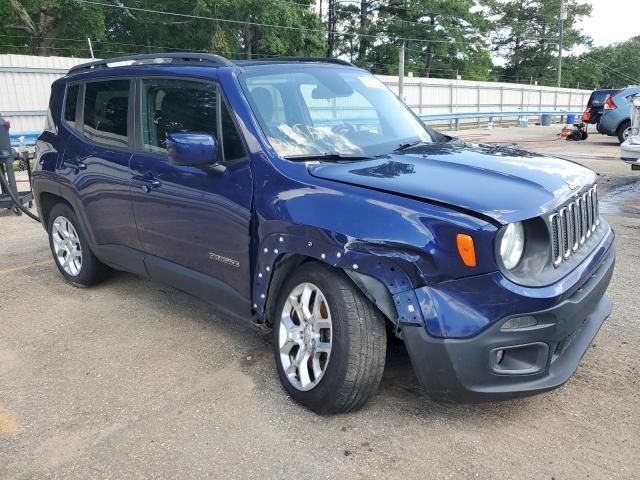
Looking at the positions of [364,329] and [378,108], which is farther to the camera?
[378,108]

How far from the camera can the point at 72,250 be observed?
17.1 ft

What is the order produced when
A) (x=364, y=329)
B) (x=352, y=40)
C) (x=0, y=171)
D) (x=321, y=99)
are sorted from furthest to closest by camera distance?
(x=352, y=40)
(x=0, y=171)
(x=321, y=99)
(x=364, y=329)

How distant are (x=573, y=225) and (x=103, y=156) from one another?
3.30 meters

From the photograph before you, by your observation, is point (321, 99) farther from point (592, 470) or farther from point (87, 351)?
point (592, 470)

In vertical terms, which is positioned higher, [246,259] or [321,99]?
[321,99]

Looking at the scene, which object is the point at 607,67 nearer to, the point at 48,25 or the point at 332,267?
the point at 48,25

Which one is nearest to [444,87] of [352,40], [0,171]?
[352,40]

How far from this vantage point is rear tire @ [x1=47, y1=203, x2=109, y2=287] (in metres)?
5.01

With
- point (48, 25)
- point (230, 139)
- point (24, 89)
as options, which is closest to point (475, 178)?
point (230, 139)

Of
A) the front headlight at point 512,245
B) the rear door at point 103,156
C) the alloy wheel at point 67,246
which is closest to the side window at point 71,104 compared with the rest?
the rear door at point 103,156

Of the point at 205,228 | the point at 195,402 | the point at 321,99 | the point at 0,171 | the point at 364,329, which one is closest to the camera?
the point at 364,329

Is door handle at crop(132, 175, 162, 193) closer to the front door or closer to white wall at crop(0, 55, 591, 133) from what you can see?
the front door

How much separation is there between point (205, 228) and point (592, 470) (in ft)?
Result: 7.95

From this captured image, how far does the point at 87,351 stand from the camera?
3980 millimetres
